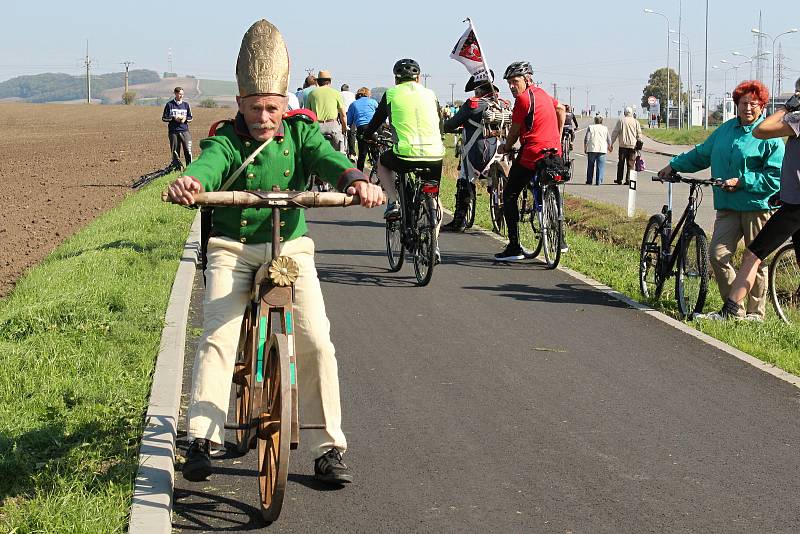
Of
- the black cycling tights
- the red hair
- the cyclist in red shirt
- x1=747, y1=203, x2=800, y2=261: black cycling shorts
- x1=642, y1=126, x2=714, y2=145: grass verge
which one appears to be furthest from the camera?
x1=642, y1=126, x2=714, y2=145: grass verge

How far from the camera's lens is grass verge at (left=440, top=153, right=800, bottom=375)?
951cm

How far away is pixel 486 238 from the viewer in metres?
16.6

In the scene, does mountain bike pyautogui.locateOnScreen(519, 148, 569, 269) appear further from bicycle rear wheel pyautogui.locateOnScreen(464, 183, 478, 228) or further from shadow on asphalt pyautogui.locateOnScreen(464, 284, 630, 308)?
bicycle rear wheel pyautogui.locateOnScreen(464, 183, 478, 228)

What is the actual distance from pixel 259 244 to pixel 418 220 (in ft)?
22.3

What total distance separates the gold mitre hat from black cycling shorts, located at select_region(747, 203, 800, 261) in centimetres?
542

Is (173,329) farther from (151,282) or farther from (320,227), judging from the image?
(320,227)

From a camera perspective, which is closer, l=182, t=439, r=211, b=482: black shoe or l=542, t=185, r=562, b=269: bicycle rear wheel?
l=182, t=439, r=211, b=482: black shoe

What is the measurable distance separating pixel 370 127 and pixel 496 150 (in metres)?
3.95

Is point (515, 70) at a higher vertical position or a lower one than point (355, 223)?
higher

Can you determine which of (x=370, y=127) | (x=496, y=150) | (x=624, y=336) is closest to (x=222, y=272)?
(x=624, y=336)

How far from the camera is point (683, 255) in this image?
35.4 ft

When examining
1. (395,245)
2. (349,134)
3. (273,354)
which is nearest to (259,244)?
(273,354)

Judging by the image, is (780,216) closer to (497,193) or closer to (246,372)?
(246,372)

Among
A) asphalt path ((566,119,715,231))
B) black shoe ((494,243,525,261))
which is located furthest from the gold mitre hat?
asphalt path ((566,119,715,231))
